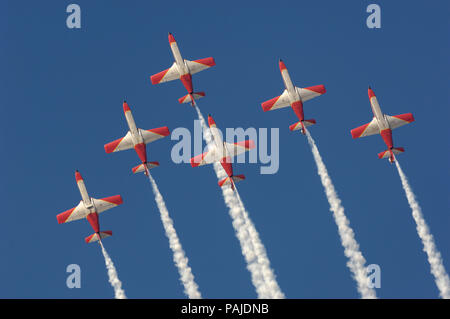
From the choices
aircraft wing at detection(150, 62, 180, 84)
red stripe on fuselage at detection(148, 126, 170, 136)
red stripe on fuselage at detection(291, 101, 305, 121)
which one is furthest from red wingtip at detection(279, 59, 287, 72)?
red stripe on fuselage at detection(148, 126, 170, 136)

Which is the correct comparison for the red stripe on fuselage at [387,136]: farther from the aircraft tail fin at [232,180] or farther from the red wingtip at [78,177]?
the red wingtip at [78,177]

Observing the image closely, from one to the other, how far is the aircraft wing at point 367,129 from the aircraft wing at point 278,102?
989cm

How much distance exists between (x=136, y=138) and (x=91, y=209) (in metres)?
11.5

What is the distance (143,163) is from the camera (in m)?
128

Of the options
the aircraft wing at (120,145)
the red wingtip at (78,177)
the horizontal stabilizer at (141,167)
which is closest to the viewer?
the red wingtip at (78,177)

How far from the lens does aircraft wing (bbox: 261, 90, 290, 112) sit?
131 meters

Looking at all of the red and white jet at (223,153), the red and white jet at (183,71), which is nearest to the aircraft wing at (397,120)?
the red and white jet at (223,153)

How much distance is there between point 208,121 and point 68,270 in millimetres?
27497

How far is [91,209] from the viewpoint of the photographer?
125812 millimetres

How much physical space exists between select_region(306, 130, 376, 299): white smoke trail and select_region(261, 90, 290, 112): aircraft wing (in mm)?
5442

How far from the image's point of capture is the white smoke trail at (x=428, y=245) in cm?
12050

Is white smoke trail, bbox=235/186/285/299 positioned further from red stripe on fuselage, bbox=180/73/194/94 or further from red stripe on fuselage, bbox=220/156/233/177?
red stripe on fuselage, bbox=180/73/194/94
